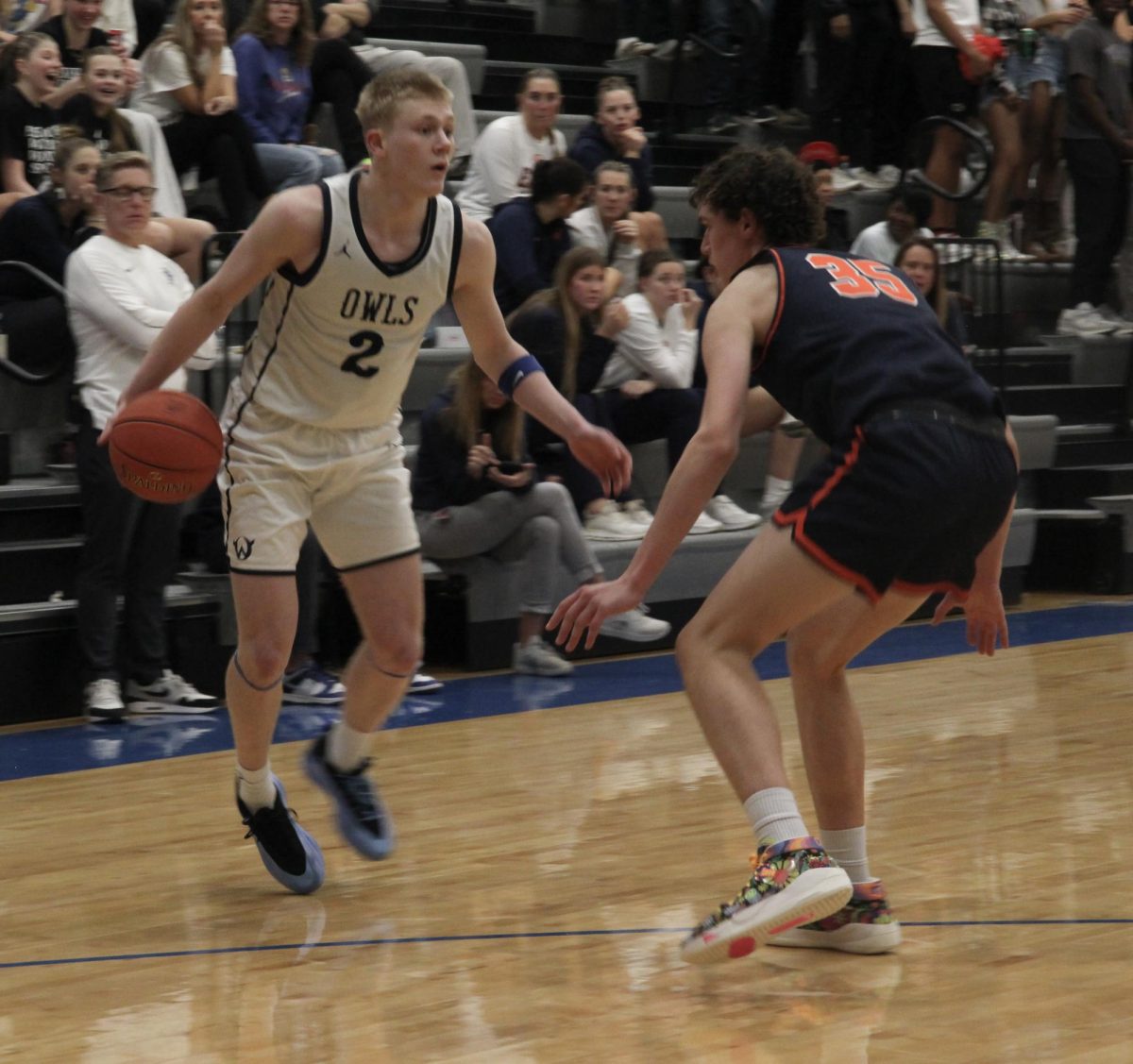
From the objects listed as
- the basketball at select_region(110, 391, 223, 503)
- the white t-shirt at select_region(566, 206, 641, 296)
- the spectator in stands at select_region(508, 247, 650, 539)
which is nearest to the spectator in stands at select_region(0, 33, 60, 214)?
the spectator in stands at select_region(508, 247, 650, 539)

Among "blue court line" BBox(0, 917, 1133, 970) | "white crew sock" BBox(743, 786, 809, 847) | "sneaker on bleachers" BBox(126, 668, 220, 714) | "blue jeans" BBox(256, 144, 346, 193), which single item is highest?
"blue jeans" BBox(256, 144, 346, 193)

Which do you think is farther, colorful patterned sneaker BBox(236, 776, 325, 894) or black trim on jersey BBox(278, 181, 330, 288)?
colorful patterned sneaker BBox(236, 776, 325, 894)

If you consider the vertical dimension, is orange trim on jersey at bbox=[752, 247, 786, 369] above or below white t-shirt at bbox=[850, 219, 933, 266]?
above

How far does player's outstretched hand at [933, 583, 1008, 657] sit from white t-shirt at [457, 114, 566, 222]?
17.3ft

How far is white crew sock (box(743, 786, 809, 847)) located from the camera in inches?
129

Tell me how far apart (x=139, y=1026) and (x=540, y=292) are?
15.3ft

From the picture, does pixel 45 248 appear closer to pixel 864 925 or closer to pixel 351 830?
pixel 351 830

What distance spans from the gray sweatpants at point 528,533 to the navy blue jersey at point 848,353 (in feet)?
11.8

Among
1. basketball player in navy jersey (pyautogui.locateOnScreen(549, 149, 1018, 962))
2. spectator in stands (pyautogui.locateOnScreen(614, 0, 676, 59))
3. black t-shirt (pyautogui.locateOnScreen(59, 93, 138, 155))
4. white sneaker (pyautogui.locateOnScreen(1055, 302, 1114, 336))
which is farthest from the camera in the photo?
spectator in stands (pyautogui.locateOnScreen(614, 0, 676, 59))

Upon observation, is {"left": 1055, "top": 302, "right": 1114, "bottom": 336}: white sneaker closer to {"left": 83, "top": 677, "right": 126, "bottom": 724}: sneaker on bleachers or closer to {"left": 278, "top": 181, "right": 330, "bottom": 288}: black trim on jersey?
{"left": 83, "top": 677, "right": 126, "bottom": 724}: sneaker on bleachers

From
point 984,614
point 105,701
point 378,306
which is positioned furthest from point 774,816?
point 105,701

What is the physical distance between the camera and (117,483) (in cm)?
616

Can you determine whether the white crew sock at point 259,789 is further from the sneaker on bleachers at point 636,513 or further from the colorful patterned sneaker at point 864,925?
the sneaker on bleachers at point 636,513

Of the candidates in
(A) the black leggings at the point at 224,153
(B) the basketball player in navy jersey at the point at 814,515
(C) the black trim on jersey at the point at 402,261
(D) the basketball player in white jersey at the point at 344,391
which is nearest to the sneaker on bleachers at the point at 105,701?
(D) the basketball player in white jersey at the point at 344,391
